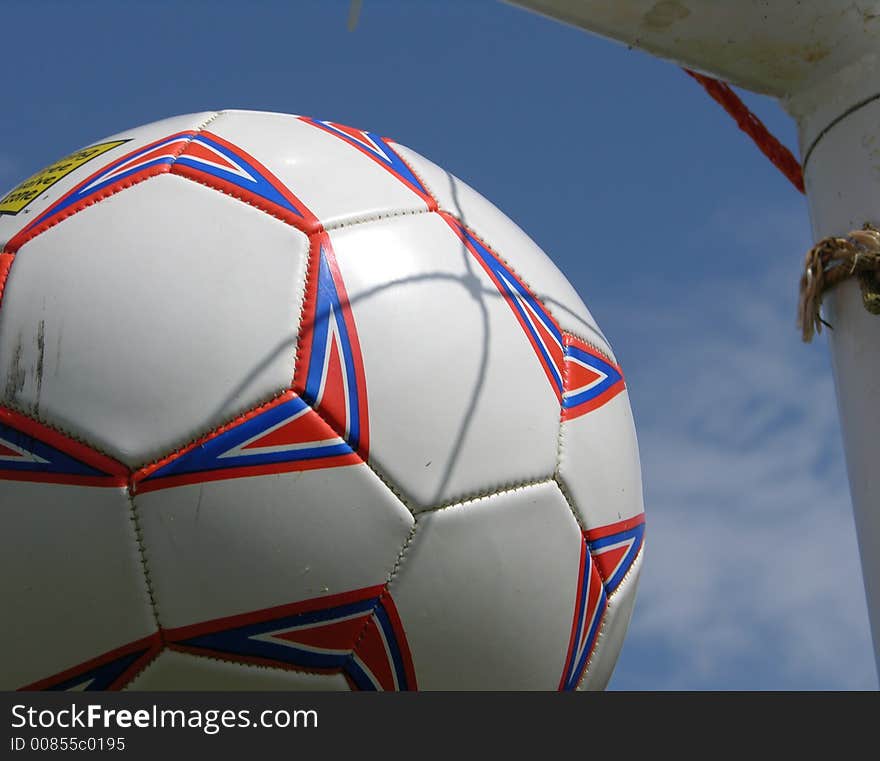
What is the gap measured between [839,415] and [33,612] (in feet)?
7.32

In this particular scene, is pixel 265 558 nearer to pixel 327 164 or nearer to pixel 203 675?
pixel 203 675

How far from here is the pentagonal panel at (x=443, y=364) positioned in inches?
144

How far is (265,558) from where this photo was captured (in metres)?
3.50

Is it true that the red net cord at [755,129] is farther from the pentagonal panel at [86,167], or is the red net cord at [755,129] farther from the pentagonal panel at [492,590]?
the pentagonal panel at [86,167]

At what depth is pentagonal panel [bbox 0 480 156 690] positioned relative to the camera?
139 inches

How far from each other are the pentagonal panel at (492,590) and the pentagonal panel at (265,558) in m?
0.14

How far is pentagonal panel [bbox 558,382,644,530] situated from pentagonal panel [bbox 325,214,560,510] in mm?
86

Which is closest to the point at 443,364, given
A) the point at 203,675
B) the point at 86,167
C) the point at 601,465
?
the point at 601,465

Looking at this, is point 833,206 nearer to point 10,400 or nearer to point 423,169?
point 423,169

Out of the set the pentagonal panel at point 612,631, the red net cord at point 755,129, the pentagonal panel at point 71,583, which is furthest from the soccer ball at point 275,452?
the red net cord at point 755,129

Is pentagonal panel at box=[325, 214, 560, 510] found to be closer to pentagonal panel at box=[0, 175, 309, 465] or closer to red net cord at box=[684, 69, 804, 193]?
pentagonal panel at box=[0, 175, 309, 465]

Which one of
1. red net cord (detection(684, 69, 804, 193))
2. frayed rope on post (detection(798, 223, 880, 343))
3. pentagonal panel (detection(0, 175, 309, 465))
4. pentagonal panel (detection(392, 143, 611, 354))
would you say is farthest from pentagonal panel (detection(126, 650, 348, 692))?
red net cord (detection(684, 69, 804, 193))

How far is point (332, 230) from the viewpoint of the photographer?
391 cm

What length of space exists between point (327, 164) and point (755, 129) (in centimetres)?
137
